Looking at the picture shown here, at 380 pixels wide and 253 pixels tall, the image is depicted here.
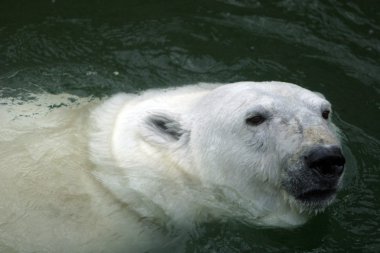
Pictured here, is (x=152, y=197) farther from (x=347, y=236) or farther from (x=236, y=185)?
(x=347, y=236)

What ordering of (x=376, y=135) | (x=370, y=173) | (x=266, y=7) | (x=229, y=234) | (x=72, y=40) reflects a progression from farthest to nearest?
(x=266, y=7) < (x=72, y=40) < (x=376, y=135) < (x=370, y=173) < (x=229, y=234)

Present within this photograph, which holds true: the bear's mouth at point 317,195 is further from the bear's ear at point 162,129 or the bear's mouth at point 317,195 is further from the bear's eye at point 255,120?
the bear's ear at point 162,129

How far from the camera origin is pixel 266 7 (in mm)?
8258

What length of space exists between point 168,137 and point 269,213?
3.51ft

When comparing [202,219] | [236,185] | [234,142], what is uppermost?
[234,142]

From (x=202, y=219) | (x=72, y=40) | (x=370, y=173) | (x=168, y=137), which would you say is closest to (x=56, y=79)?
(x=72, y=40)

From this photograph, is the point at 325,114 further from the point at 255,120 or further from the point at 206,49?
the point at 206,49

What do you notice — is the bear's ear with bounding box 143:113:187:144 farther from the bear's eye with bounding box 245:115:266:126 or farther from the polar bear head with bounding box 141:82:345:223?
the bear's eye with bounding box 245:115:266:126

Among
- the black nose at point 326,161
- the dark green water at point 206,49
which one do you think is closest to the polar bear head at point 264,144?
the black nose at point 326,161

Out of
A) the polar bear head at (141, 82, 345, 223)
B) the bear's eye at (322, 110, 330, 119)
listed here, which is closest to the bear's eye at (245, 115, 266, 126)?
the polar bear head at (141, 82, 345, 223)

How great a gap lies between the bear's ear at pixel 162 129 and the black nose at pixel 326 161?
4.14 ft

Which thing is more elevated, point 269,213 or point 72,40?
point 72,40

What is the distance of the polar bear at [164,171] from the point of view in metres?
4.48

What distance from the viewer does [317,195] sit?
4.35 m
